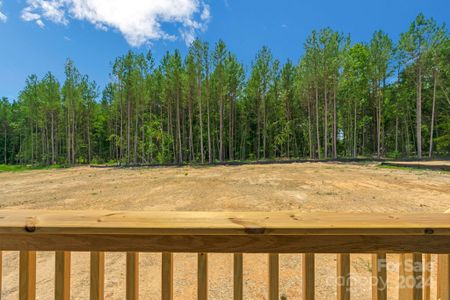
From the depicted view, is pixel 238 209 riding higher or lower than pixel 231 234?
lower

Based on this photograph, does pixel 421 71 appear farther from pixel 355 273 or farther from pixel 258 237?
pixel 258 237

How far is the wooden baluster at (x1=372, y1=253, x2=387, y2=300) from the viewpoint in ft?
2.94

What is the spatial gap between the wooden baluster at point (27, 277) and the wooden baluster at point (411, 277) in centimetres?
160

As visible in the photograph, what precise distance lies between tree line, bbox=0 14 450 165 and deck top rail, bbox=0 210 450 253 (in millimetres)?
21834

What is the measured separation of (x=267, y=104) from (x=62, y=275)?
27.6 m

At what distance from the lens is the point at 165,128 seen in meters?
29.2

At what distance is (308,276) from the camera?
34.3 inches

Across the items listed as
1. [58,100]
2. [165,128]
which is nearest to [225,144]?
[165,128]

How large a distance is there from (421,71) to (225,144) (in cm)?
2211

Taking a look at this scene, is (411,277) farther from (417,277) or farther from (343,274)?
(343,274)

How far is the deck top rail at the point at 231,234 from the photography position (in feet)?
2.67

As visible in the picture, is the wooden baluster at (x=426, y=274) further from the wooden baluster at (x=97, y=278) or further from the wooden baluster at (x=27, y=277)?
the wooden baluster at (x=27, y=277)

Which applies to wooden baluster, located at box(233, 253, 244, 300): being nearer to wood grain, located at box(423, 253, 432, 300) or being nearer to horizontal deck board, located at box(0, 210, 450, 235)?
horizontal deck board, located at box(0, 210, 450, 235)

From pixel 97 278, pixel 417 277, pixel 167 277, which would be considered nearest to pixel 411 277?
pixel 417 277
